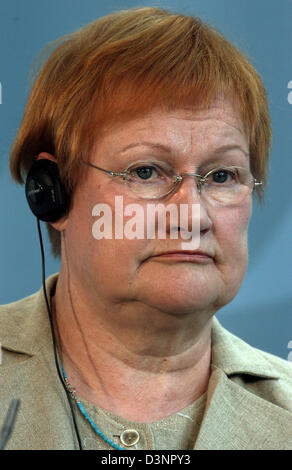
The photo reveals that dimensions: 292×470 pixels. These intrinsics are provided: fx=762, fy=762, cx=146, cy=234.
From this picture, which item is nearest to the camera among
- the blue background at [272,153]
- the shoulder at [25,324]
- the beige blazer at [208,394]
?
the beige blazer at [208,394]

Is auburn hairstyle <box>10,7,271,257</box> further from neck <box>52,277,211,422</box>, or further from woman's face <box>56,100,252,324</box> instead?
neck <box>52,277,211,422</box>

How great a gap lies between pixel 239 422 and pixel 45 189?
0.57 meters

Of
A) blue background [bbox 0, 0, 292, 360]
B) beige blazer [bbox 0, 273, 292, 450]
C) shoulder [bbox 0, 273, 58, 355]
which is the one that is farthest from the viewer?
blue background [bbox 0, 0, 292, 360]

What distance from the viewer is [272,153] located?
2.00m

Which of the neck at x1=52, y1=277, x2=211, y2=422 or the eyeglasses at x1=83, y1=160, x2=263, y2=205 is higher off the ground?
the eyeglasses at x1=83, y1=160, x2=263, y2=205

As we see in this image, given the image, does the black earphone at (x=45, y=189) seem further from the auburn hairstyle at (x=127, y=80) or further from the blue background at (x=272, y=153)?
the blue background at (x=272, y=153)

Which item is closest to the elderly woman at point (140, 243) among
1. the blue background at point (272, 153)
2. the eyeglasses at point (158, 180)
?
the eyeglasses at point (158, 180)

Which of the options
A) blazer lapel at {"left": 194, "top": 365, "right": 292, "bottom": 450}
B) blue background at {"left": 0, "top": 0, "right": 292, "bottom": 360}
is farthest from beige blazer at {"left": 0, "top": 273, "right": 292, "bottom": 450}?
blue background at {"left": 0, "top": 0, "right": 292, "bottom": 360}

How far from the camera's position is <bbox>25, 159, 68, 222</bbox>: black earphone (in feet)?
4.76

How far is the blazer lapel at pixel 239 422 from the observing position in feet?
4.54

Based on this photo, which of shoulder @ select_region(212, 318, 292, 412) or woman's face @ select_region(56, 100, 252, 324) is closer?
woman's face @ select_region(56, 100, 252, 324)

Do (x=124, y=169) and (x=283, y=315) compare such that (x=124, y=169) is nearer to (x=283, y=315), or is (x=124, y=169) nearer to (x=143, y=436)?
(x=143, y=436)

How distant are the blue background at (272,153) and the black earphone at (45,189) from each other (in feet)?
1.35

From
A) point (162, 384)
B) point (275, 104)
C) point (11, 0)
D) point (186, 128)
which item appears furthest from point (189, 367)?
point (11, 0)
